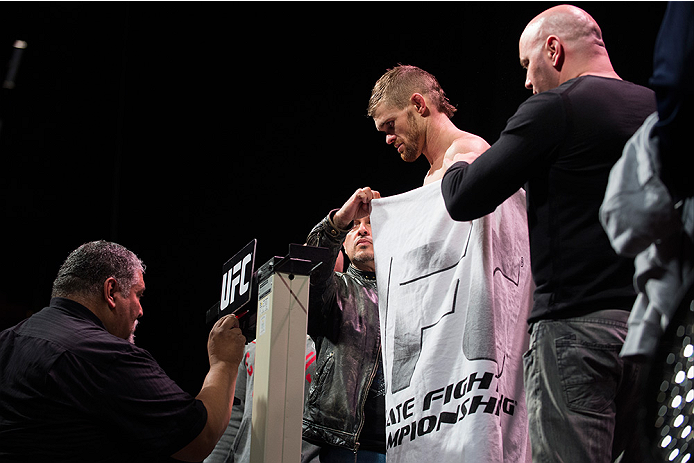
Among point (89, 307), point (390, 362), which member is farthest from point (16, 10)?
point (390, 362)

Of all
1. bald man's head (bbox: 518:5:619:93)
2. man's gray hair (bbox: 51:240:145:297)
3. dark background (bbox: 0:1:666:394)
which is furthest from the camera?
dark background (bbox: 0:1:666:394)

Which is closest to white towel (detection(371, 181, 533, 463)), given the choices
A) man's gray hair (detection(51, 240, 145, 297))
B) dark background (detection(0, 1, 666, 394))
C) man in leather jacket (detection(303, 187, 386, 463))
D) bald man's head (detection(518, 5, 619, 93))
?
man in leather jacket (detection(303, 187, 386, 463))

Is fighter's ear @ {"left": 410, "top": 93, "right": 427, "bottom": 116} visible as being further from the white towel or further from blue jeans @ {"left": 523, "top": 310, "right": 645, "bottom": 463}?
blue jeans @ {"left": 523, "top": 310, "right": 645, "bottom": 463}

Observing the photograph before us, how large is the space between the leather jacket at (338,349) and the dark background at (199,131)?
1.29 metres

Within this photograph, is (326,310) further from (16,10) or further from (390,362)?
(16,10)

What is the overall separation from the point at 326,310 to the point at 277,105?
6.52ft

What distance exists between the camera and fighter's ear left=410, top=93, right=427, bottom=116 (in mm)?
2072

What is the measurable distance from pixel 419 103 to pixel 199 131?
2.05m

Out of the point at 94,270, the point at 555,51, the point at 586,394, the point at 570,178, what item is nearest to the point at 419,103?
the point at 555,51

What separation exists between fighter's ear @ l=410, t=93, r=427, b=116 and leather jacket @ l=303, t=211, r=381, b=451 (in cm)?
44

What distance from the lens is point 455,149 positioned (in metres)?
1.87

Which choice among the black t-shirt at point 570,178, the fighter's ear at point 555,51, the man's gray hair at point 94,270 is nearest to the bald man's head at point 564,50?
the fighter's ear at point 555,51

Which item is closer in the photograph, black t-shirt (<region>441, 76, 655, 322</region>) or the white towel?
black t-shirt (<region>441, 76, 655, 322</region>)

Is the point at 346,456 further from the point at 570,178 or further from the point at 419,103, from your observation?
the point at 570,178
